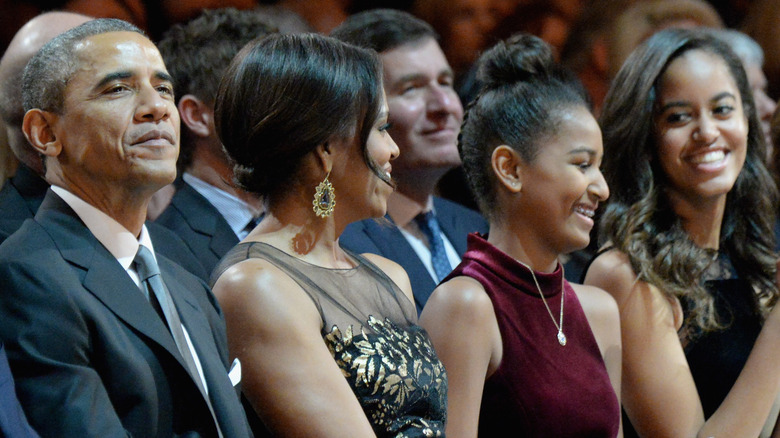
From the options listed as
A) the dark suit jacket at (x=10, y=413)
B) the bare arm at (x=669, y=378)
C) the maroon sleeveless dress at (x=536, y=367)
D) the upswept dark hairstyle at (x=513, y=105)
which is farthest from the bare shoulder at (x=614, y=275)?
the dark suit jacket at (x=10, y=413)

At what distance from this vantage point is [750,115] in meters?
2.80

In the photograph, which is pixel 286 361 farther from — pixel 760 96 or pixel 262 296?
pixel 760 96

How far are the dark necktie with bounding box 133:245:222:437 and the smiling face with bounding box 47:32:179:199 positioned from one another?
0.12 meters

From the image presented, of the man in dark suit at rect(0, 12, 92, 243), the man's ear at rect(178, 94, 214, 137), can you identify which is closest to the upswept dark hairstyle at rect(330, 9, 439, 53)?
the man's ear at rect(178, 94, 214, 137)

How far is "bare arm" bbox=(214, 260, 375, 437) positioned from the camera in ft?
5.93

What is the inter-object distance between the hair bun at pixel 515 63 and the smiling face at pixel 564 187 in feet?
0.47

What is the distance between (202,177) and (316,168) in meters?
0.97

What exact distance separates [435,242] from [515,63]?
2.62 ft

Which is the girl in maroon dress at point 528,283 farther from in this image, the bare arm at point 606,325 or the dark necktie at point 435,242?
the dark necktie at point 435,242

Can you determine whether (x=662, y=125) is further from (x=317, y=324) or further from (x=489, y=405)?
(x=317, y=324)

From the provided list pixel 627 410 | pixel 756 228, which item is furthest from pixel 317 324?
pixel 756 228

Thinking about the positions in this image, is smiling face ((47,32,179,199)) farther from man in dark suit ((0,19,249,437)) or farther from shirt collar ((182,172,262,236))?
shirt collar ((182,172,262,236))

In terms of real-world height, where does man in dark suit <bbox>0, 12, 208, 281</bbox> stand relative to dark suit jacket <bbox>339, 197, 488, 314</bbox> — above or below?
above

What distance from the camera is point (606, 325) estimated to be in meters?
2.44
